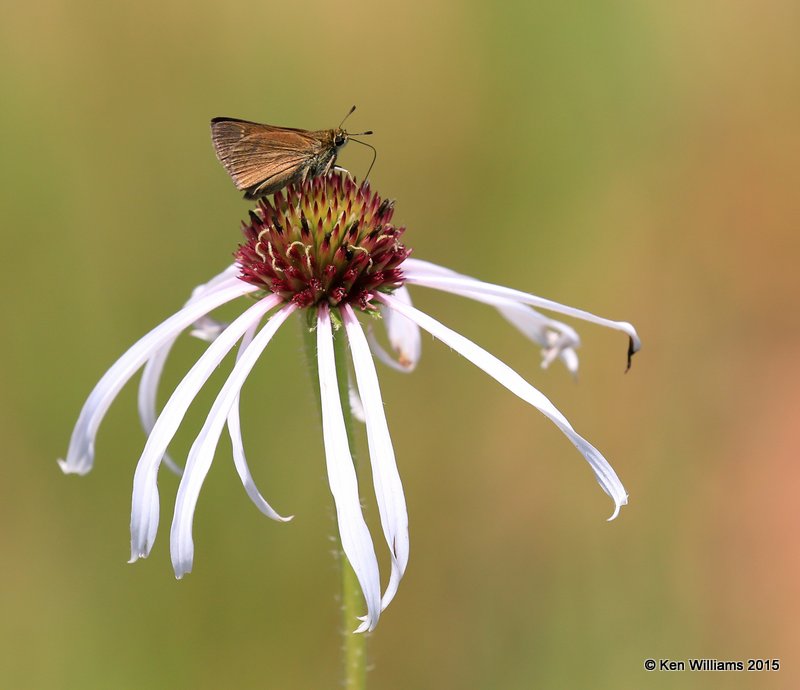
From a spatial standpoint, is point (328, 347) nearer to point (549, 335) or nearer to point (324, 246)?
point (324, 246)

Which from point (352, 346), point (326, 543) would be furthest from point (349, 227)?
point (326, 543)

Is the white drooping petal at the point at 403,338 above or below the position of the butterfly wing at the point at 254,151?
below

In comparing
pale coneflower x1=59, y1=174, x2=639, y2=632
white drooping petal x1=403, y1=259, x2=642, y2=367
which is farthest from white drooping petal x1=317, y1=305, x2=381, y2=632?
white drooping petal x1=403, y1=259, x2=642, y2=367

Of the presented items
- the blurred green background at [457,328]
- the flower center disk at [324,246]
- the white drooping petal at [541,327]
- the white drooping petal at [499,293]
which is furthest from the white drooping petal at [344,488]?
the blurred green background at [457,328]

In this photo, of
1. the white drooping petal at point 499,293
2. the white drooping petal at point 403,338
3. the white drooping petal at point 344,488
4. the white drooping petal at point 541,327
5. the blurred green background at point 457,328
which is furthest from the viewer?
the blurred green background at point 457,328

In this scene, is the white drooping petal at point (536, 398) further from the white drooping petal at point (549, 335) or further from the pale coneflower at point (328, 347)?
the white drooping petal at point (549, 335)

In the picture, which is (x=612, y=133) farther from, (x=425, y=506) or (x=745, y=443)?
(x=425, y=506)
